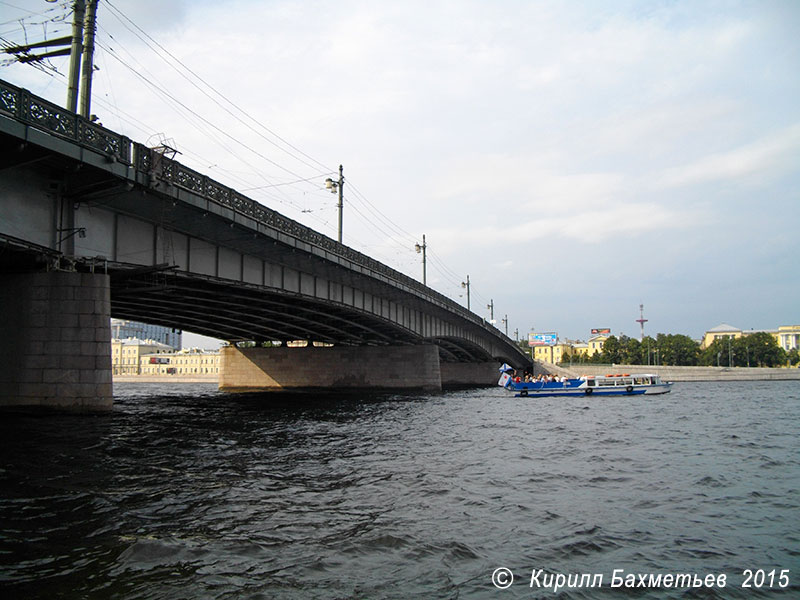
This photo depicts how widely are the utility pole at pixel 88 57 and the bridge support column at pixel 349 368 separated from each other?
3754 centimetres

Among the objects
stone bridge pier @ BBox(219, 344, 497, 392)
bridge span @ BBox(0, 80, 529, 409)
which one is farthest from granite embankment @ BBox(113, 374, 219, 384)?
bridge span @ BBox(0, 80, 529, 409)

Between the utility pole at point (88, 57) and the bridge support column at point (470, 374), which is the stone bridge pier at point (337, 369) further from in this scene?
the utility pole at point (88, 57)

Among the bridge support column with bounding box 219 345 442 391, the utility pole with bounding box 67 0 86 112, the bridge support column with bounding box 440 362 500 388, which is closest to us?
the utility pole with bounding box 67 0 86 112

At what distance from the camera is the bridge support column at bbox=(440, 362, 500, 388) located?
79500mm

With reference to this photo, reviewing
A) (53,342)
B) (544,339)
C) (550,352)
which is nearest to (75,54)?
(53,342)

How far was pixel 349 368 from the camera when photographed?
2066 inches

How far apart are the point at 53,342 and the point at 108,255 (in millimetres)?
3865

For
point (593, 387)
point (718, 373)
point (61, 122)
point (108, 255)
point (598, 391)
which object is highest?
point (61, 122)

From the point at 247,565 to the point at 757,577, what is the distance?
19.8ft

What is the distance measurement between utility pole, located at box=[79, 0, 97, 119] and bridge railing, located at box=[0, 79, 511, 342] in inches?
50.7

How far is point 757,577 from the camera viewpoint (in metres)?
6.48

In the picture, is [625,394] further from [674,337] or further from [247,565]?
[674,337]

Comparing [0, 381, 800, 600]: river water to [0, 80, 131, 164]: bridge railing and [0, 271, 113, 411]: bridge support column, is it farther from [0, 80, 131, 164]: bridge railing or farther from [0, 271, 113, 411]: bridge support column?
[0, 80, 131, 164]: bridge railing

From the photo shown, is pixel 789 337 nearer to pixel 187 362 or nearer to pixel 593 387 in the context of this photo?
pixel 593 387
